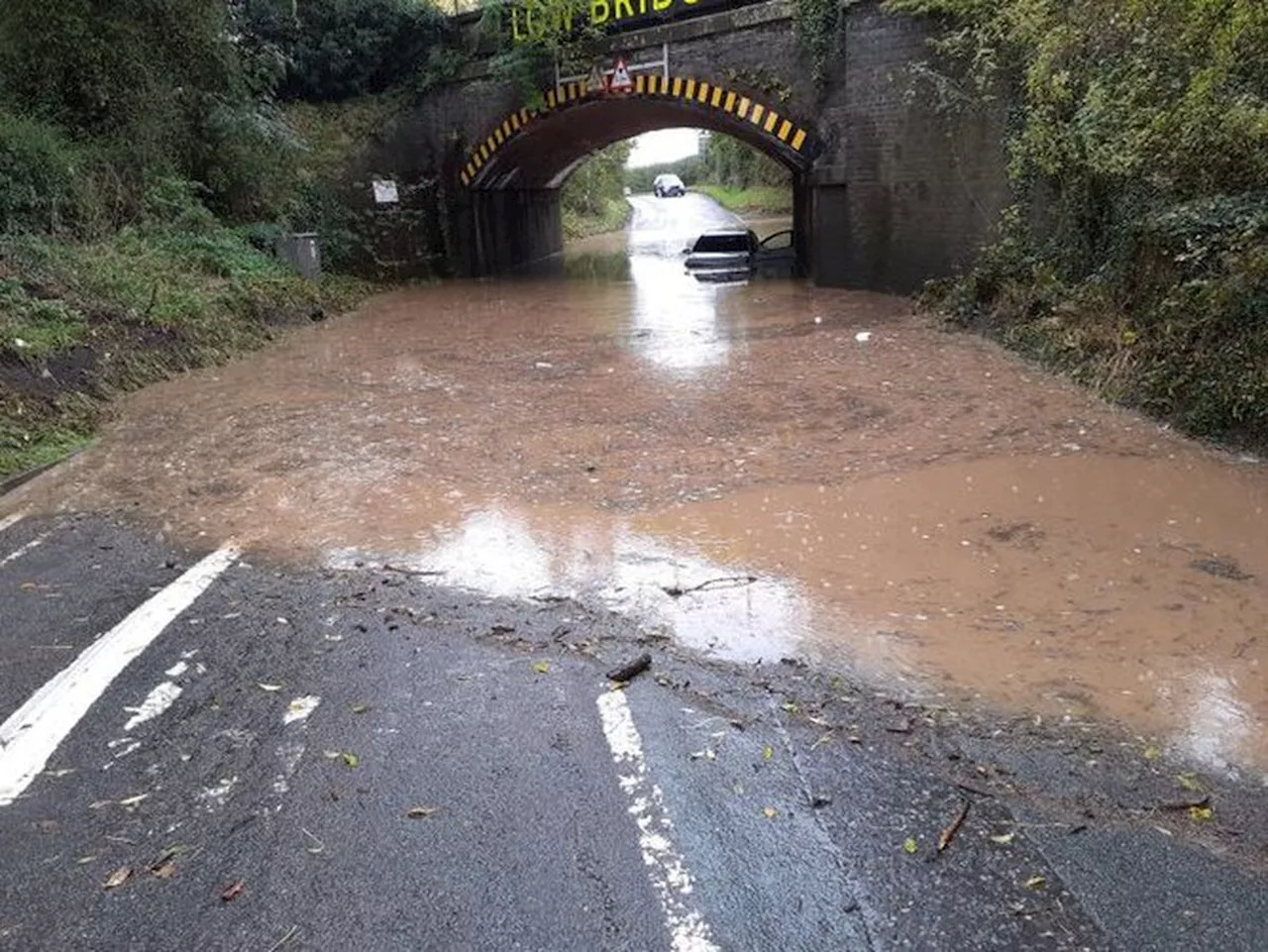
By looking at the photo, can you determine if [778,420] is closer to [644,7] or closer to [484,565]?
[484,565]

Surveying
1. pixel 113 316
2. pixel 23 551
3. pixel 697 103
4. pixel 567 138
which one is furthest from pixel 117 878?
pixel 567 138

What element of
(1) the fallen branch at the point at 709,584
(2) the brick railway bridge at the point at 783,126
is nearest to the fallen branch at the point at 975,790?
(1) the fallen branch at the point at 709,584

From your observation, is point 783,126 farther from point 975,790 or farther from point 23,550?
point 975,790

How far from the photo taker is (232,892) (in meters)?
2.85

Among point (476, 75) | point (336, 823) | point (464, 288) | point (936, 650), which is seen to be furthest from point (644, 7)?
point (336, 823)

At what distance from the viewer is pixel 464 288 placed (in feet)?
68.1

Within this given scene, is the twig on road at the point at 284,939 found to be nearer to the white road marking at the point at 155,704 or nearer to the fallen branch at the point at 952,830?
the white road marking at the point at 155,704

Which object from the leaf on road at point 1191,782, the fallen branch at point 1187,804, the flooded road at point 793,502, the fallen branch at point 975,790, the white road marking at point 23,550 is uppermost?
the fallen branch at point 975,790

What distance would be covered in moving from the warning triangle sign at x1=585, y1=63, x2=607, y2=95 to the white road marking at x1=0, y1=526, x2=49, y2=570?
47.6ft

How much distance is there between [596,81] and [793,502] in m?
14.0

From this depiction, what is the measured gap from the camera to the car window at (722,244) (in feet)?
70.2

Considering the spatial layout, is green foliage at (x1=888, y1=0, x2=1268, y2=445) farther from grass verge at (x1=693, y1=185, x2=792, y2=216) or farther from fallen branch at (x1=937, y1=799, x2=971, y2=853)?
grass verge at (x1=693, y1=185, x2=792, y2=216)

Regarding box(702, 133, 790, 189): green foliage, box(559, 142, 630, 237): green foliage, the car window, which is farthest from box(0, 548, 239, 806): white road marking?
box(702, 133, 790, 189): green foliage

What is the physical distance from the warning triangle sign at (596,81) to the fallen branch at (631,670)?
16007mm
